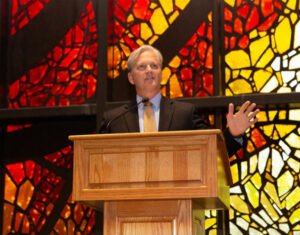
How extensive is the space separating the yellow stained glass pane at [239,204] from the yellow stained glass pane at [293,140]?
0.49 m

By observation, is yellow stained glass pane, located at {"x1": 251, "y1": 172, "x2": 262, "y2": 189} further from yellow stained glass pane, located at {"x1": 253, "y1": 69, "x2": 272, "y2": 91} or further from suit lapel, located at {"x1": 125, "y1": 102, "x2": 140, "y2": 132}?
suit lapel, located at {"x1": 125, "y1": 102, "x2": 140, "y2": 132}

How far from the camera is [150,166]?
9.15 ft

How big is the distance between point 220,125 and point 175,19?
2.79 ft

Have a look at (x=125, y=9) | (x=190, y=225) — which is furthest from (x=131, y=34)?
(x=190, y=225)

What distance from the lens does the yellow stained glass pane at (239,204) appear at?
4.42 m

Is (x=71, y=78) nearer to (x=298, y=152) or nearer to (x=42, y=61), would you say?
(x=42, y=61)

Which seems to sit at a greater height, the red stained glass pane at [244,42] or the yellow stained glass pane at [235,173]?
the red stained glass pane at [244,42]

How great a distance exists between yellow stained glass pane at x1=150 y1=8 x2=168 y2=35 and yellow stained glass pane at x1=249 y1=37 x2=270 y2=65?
2.08ft

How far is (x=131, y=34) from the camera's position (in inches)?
192

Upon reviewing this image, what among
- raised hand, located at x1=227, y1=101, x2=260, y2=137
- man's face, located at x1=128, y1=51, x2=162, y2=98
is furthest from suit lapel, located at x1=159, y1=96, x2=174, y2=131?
raised hand, located at x1=227, y1=101, x2=260, y2=137

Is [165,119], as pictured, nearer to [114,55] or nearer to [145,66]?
[145,66]

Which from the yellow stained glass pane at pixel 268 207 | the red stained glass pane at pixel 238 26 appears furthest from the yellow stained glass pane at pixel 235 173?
the red stained glass pane at pixel 238 26

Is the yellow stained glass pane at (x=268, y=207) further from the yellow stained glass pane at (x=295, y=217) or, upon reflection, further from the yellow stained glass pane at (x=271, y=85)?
the yellow stained glass pane at (x=271, y=85)

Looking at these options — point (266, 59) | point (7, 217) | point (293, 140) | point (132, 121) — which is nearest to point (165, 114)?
point (132, 121)
